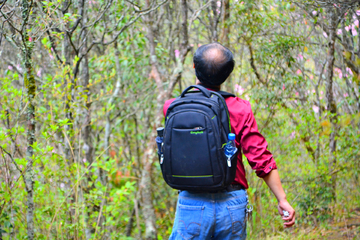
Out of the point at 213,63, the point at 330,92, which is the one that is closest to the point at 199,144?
the point at 213,63

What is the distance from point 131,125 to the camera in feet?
18.1

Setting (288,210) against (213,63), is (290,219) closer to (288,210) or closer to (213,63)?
(288,210)

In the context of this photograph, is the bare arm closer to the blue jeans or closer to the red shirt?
the red shirt

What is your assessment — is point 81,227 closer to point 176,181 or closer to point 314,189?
point 176,181

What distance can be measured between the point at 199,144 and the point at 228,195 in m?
0.30

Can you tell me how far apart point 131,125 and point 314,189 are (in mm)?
3000

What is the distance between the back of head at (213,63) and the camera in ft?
5.28

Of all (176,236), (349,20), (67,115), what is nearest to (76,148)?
(67,115)

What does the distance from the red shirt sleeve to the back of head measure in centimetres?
25

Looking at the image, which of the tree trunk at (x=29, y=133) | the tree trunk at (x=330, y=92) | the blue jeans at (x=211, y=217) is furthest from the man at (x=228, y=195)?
the tree trunk at (x=330, y=92)

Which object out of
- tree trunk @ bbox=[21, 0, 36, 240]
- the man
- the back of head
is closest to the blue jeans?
the man

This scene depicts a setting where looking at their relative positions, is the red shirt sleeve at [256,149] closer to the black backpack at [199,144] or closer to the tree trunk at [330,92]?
the black backpack at [199,144]

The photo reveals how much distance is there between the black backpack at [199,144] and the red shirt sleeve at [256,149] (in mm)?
98

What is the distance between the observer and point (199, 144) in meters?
1.49
